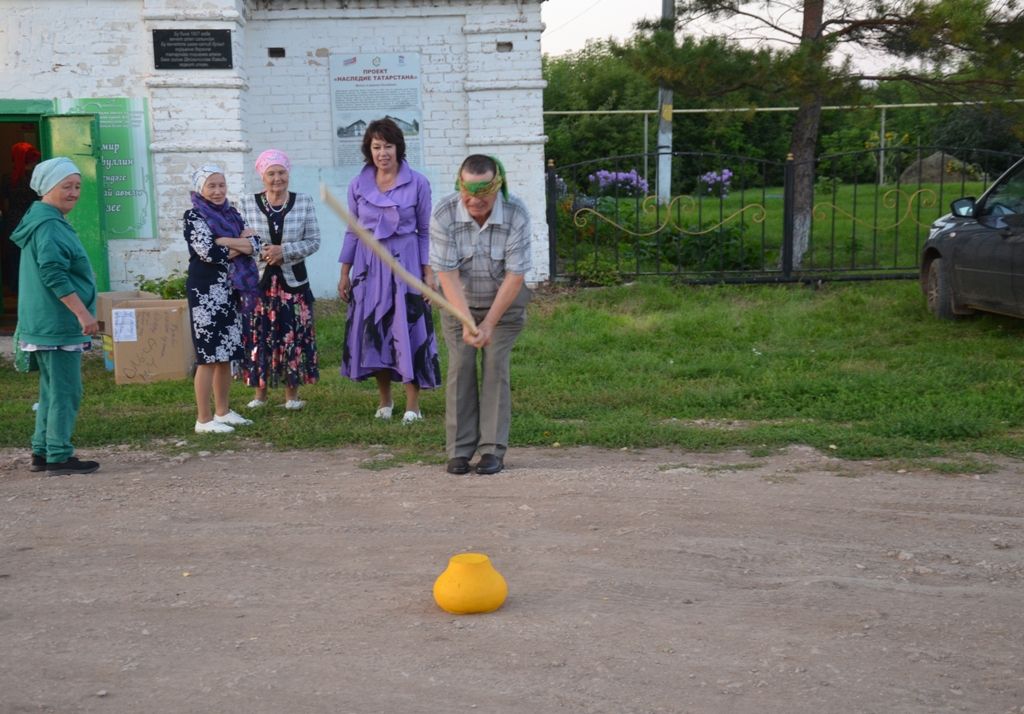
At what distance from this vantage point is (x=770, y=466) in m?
6.53

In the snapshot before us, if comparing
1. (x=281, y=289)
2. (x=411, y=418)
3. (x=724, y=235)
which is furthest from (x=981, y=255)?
(x=281, y=289)

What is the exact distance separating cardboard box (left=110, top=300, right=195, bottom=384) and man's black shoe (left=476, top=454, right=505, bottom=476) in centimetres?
410

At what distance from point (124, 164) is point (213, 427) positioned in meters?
5.22

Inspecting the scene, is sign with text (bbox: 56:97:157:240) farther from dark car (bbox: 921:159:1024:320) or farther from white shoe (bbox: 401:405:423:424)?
dark car (bbox: 921:159:1024:320)

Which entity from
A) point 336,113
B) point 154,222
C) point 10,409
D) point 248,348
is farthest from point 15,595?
point 336,113

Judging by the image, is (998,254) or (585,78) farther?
(585,78)

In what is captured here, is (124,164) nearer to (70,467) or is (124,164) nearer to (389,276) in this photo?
(389,276)

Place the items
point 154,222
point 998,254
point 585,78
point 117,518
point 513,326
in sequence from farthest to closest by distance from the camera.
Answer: point 585,78, point 154,222, point 998,254, point 513,326, point 117,518

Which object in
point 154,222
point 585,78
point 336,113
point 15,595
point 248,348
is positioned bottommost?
point 15,595

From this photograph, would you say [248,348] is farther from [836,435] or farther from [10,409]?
[836,435]

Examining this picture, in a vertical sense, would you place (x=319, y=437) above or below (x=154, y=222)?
below

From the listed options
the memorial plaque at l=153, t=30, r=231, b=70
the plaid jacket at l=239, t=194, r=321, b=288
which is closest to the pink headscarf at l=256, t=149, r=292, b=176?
the plaid jacket at l=239, t=194, r=321, b=288

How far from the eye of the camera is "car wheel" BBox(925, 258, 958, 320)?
11039mm

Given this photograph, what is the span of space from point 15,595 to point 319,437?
278cm
